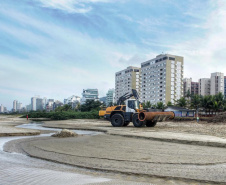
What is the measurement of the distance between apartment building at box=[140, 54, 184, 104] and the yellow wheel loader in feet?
292

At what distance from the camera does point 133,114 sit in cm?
2125

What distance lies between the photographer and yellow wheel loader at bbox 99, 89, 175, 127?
19922 mm

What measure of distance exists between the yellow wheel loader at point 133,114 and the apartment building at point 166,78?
89.1 metres

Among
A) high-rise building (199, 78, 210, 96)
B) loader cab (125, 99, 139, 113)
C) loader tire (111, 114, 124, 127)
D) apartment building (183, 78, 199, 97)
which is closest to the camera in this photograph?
loader cab (125, 99, 139, 113)

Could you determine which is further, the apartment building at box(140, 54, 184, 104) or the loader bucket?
the apartment building at box(140, 54, 184, 104)

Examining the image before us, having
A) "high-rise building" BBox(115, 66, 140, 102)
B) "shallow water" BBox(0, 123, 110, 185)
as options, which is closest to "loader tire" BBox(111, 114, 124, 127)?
"shallow water" BBox(0, 123, 110, 185)

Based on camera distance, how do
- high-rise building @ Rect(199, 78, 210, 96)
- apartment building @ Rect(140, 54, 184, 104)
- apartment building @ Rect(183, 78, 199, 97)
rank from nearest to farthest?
1. apartment building @ Rect(140, 54, 184, 104)
2. high-rise building @ Rect(199, 78, 210, 96)
3. apartment building @ Rect(183, 78, 199, 97)

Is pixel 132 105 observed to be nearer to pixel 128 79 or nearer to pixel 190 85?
pixel 128 79

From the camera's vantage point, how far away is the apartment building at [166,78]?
359 ft

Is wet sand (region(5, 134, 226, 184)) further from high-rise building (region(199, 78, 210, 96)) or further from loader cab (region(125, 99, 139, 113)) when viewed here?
high-rise building (region(199, 78, 210, 96))

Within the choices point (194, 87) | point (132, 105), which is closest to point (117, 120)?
point (132, 105)

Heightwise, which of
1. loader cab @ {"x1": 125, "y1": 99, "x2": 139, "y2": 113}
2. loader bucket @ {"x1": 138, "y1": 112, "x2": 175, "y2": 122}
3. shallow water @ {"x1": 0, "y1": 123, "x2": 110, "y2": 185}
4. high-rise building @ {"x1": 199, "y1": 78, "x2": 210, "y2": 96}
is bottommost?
shallow water @ {"x1": 0, "y1": 123, "x2": 110, "y2": 185}

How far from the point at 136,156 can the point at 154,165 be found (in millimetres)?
1337

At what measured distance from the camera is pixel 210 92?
139 metres
